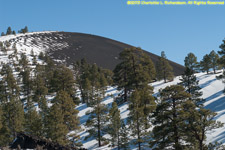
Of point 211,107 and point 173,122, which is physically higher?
point 173,122

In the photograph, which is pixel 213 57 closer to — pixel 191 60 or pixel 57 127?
pixel 191 60

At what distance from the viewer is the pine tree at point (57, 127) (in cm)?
2919

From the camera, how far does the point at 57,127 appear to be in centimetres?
2948

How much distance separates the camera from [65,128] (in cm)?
3012

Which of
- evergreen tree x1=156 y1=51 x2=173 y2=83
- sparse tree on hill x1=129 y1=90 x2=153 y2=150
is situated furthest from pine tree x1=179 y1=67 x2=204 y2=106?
evergreen tree x1=156 y1=51 x2=173 y2=83

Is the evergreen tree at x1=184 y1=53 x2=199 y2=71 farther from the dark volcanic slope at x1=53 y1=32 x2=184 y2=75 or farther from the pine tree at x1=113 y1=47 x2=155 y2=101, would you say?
the dark volcanic slope at x1=53 y1=32 x2=184 y2=75

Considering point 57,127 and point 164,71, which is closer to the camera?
point 57,127

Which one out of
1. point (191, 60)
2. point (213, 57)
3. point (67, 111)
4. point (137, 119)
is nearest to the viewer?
point (137, 119)

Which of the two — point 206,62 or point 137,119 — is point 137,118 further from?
point 206,62

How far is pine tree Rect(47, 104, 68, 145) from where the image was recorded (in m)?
29.2

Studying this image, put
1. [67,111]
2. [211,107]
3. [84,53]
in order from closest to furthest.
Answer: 1. [67,111]
2. [211,107]
3. [84,53]

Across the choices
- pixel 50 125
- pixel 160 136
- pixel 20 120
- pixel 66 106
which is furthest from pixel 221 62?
pixel 20 120

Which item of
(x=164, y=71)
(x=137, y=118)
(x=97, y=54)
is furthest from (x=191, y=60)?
(x=97, y=54)

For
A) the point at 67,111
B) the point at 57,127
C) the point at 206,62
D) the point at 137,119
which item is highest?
the point at 206,62
